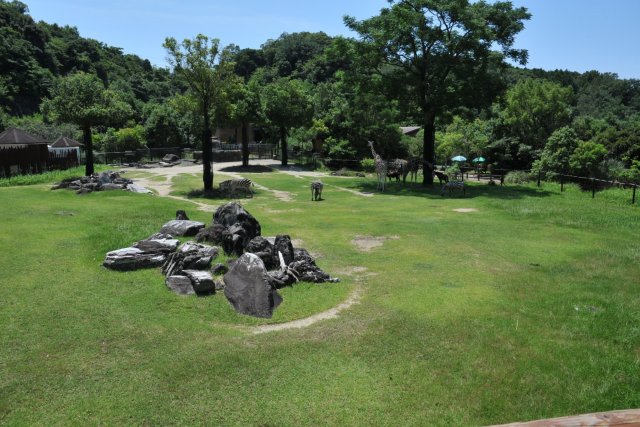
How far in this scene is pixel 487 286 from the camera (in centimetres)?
1107

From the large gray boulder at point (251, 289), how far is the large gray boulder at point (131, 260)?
274 centimetres

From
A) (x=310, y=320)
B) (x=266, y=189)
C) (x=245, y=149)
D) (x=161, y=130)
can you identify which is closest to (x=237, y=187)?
(x=266, y=189)

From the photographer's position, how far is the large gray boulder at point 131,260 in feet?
38.2

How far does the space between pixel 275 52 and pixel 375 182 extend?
110 m

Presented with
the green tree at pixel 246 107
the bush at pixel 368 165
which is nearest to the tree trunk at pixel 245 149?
the green tree at pixel 246 107

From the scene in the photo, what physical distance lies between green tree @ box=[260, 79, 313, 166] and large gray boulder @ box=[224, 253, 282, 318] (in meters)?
31.9

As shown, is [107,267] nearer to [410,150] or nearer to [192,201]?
[192,201]

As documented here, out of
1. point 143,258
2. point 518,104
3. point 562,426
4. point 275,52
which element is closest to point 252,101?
point 518,104

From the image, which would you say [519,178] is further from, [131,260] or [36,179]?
[36,179]

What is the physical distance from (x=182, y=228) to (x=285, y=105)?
90.2 feet

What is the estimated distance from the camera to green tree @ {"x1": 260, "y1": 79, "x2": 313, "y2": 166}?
40.6 m

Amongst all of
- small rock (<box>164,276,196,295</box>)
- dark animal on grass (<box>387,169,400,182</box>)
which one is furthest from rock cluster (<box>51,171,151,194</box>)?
small rock (<box>164,276,196,295</box>)

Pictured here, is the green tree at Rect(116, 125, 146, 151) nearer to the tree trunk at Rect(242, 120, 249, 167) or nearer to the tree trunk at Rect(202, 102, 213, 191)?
the tree trunk at Rect(242, 120, 249, 167)

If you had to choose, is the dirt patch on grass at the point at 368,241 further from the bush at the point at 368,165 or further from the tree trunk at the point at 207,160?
the bush at the point at 368,165
